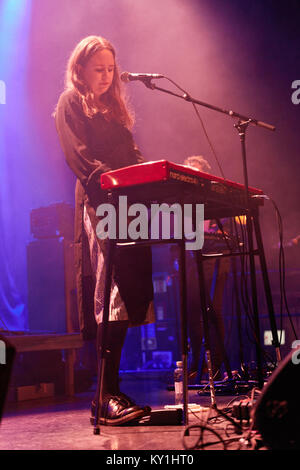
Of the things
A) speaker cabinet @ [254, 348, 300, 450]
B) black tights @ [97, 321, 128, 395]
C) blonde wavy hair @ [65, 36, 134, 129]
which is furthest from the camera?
blonde wavy hair @ [65, 36, 134, 129]

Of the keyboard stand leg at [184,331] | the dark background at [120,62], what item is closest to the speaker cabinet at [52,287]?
the dark background at [120,62]

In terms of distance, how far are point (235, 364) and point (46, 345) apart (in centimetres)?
219

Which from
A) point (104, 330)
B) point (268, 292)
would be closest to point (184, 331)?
point (104, 330)

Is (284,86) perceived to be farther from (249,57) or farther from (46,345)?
(46,345)

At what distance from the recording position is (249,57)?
646 cm

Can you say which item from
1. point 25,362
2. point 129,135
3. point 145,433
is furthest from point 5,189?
point 145,433

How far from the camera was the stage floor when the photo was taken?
181 cm

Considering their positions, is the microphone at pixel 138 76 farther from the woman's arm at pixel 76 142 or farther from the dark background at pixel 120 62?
the dark background at pixel 120 62

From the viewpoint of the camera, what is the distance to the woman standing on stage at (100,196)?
7.85 feet

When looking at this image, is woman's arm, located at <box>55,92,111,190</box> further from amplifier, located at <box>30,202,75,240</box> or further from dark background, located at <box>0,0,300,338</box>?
dark background, located at <box>0,0,300,338</box>

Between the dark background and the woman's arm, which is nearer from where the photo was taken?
the woman's arm

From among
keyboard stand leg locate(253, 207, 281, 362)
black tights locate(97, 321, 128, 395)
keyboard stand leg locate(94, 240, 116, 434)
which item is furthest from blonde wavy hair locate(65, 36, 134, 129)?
black tights locate(97, 321, 128, 395)

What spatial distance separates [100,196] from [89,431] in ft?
3.25

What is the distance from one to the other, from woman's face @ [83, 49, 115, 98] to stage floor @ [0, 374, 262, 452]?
1550 millimetres
